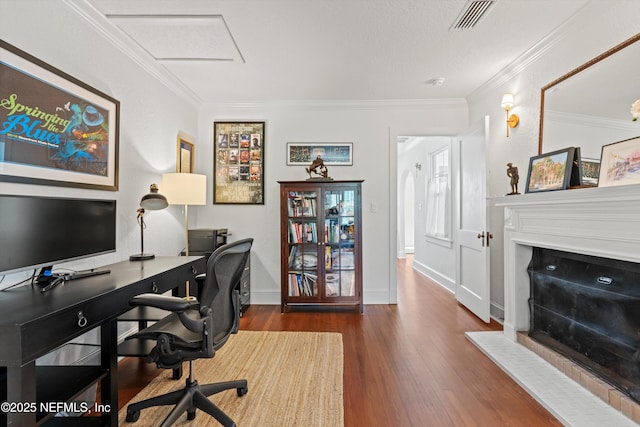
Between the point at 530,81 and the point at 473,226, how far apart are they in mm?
1509

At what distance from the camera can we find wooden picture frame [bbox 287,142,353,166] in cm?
399

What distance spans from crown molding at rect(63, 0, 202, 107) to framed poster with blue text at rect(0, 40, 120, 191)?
473 millimetres

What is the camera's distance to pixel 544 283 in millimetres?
2504

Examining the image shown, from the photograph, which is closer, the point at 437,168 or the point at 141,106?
the point at 141,106

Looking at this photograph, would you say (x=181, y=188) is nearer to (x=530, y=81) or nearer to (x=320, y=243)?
(x=320, y=243)

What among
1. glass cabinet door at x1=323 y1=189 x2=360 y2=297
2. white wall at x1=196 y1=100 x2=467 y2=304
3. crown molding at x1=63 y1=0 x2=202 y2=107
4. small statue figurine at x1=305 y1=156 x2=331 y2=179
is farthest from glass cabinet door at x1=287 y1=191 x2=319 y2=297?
crown molding at x1=63 y1=0 x2=202 y2=107

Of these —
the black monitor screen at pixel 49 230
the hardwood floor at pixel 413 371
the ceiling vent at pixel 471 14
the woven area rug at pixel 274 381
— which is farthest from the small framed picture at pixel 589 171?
the black monitor screen at pixel 49 230

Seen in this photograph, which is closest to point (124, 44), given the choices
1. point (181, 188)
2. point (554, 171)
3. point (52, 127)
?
point (52, 127)

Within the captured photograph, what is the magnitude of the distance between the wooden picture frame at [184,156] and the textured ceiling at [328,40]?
0.64m

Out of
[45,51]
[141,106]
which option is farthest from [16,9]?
[141,106]

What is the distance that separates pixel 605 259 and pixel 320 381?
79.3 inches

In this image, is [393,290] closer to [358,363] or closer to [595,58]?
[358,363]

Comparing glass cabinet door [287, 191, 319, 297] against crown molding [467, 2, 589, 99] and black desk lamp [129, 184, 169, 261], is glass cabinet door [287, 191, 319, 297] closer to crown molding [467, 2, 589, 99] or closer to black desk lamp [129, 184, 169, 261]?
black desk lamp [129, 184, 169, 261]

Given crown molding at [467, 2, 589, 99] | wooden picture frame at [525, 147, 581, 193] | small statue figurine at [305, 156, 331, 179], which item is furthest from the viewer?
small statue figurine at [305, 156, 331, 179]
